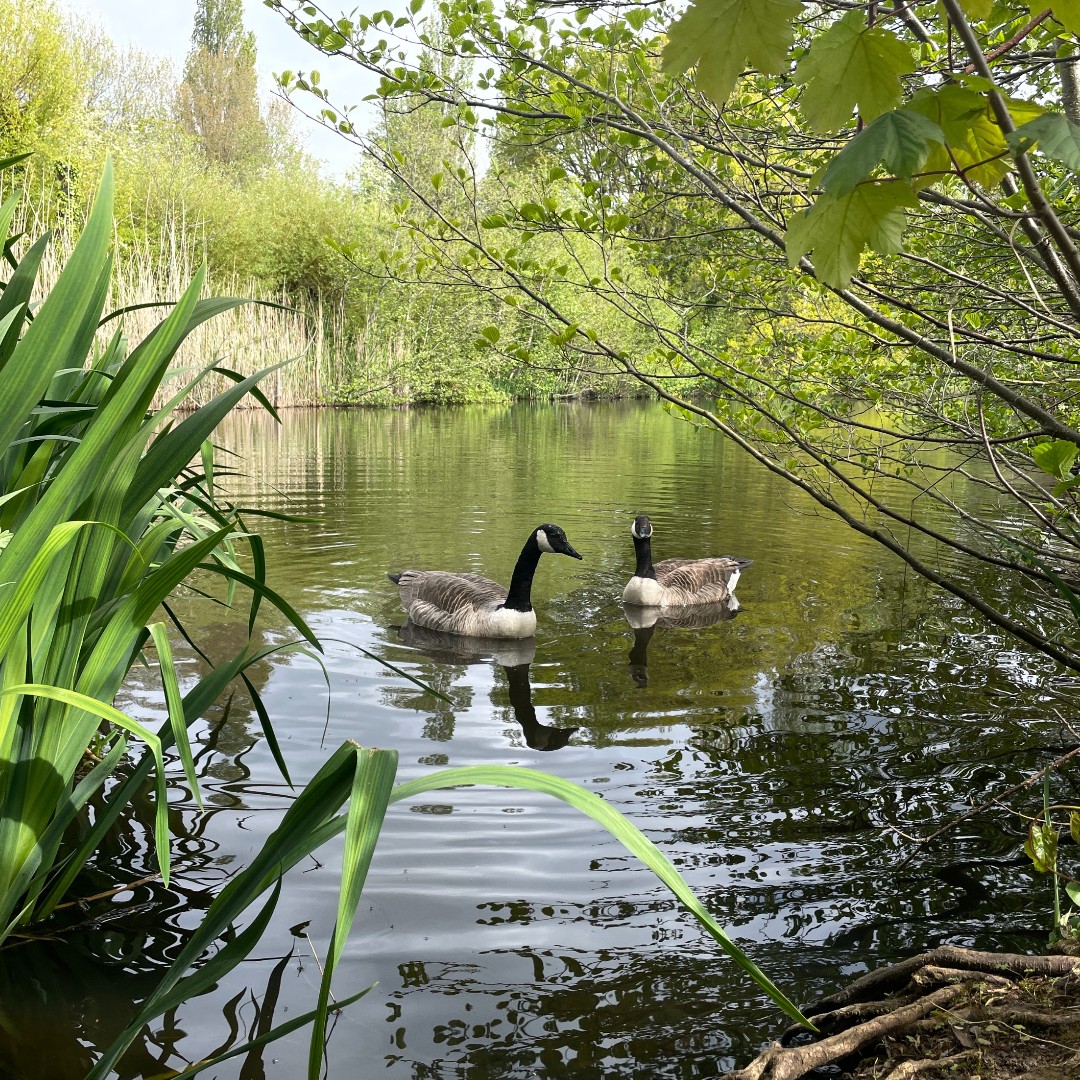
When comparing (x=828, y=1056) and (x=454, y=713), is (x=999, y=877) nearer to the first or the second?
(x=828, y=1056)

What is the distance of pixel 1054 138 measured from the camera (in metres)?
1.09

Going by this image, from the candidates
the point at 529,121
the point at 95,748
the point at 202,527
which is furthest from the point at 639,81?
the point at 95,748

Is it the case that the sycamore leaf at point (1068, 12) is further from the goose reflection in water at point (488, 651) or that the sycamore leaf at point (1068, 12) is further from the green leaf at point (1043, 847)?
the goose reflection in water at point (488, 651)

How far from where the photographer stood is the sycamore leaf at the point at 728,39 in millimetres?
1137

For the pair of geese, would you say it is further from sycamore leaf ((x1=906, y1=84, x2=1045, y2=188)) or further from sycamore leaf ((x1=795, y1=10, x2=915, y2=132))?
sycamore leaf ((x1=795, y1=10, x2=915, y2=132))

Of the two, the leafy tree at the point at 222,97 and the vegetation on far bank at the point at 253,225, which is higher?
the leafy tree at the point at 222,97

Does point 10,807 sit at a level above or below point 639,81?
below

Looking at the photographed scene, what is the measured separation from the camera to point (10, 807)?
2648mm

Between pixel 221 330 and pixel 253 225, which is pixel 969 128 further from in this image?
pixel 253 225

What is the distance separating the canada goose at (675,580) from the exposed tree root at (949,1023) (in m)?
7.00

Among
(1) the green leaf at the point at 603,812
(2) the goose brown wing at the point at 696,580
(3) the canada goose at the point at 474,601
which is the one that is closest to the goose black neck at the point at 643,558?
(2) the goose brown wing at the point at 696,580

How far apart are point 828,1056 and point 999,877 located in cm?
202

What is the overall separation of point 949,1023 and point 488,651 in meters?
6.07

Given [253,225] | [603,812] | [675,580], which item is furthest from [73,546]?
[253,225]
